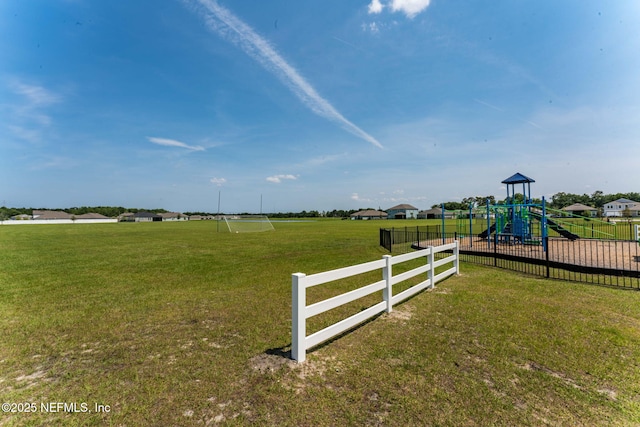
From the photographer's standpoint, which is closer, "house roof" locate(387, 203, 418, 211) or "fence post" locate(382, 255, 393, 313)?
"fence post" locate(382, 255, 393, 313)

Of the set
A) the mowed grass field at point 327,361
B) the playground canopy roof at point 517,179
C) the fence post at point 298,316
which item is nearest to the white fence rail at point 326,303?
the fence post at point 298,316

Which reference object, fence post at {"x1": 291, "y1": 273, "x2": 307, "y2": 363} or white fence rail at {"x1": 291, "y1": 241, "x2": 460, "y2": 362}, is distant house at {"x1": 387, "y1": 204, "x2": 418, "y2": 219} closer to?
white fence rail at {"x1": 291, "y1": 241, "x2": 460, "y2": 362}

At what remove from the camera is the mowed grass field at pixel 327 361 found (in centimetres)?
288

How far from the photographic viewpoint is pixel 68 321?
5.65 metres

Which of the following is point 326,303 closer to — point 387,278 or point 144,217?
point 387,278

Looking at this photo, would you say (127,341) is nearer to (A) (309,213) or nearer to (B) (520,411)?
(B) (520,411)

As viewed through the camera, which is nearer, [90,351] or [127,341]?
[90,351]

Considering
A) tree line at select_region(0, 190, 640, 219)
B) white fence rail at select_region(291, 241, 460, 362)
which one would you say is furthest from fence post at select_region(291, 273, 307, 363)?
tree line at select_region(0, 190, 640, 219)

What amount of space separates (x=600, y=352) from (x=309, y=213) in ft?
510

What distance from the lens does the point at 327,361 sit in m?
3.95

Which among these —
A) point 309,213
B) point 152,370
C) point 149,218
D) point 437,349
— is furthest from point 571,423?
point 309,213

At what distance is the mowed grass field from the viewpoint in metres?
2.88

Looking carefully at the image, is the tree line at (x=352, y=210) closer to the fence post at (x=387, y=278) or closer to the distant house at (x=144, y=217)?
the distant house at (x=144, y=217)

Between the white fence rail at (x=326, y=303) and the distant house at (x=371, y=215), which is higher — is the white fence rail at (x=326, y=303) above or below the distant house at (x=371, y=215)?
below
